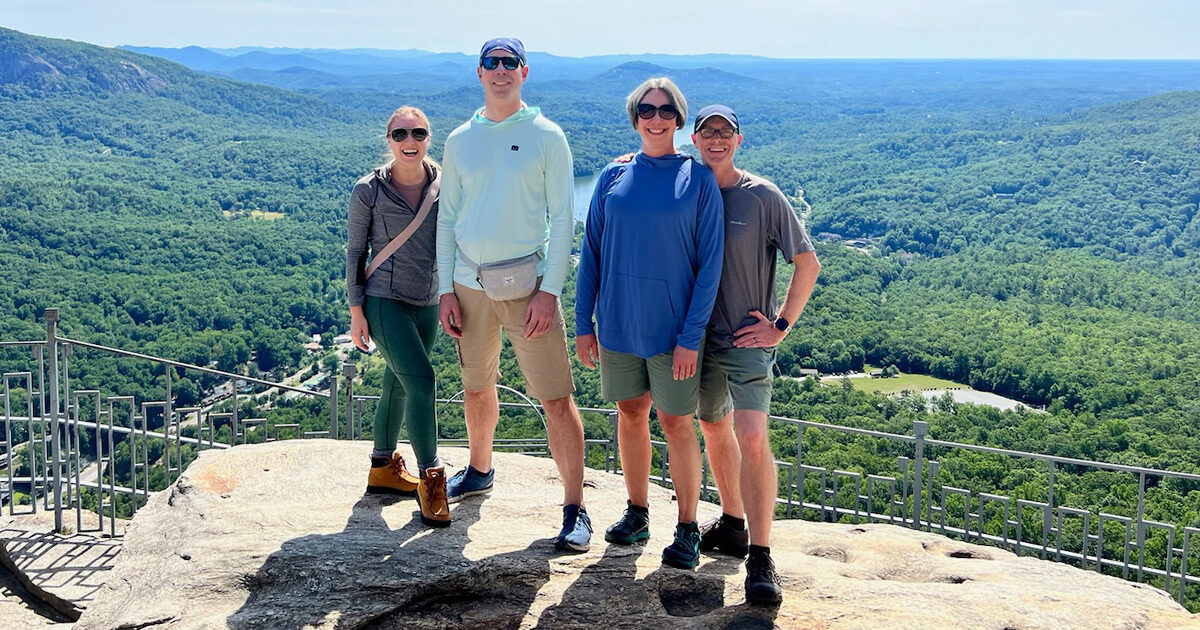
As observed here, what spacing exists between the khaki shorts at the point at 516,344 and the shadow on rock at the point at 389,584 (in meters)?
0.69

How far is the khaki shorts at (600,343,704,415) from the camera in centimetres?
396

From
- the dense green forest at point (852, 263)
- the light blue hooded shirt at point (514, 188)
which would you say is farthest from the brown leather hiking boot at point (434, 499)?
the dense green forest at point (852, 263)

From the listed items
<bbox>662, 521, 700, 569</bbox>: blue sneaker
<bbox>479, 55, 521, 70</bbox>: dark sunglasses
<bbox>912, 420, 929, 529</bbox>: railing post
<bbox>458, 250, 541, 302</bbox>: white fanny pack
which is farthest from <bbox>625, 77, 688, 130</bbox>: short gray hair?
<bbox>912, 420, 929, 529</bbox>: railing post

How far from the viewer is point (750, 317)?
3.98 meters

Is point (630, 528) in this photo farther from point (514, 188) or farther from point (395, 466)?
point (514, 188)

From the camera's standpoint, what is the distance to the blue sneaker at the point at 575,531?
428cm

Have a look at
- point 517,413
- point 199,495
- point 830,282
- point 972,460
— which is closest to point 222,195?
point 830,282

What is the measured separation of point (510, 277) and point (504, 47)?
3.03 feet

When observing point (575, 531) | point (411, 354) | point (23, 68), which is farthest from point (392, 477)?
point (23, 68)

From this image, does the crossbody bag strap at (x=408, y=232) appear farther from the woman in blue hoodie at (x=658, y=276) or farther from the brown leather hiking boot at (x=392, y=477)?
the brown leather hiking boot at (x=392, y=477)

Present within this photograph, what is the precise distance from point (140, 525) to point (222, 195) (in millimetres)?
103851

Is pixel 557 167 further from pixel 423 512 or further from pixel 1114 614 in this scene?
pixel 1114 614

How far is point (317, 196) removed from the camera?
10500 centimetres

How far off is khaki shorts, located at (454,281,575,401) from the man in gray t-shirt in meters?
0.63
